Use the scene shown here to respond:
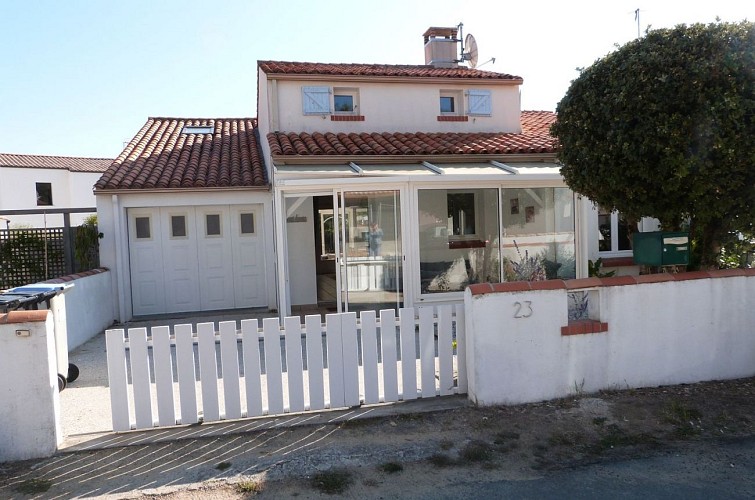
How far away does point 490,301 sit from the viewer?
5648mm

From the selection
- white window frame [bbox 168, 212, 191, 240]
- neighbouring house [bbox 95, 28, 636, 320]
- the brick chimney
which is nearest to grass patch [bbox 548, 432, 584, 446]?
neighbouring house [bbox 95, 28, 636, 320]

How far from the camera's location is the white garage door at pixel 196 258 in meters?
12.2

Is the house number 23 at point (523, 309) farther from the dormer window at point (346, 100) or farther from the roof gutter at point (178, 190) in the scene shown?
the dormer window at point (346, 100)

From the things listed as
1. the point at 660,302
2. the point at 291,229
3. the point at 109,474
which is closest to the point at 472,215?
the point at 291,229

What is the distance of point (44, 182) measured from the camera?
115 ft

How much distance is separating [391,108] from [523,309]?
27.1 ft

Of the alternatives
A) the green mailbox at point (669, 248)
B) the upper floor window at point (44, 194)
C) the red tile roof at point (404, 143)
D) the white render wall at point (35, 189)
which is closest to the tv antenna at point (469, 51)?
the red tile roof at point (404, 143)

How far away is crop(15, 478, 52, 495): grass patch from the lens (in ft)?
14.0

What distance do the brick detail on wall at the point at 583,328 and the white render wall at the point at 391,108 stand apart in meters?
8.00

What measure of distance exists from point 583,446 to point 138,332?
3967 millimetres

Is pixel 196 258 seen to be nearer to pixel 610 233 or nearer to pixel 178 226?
pixel 178 226

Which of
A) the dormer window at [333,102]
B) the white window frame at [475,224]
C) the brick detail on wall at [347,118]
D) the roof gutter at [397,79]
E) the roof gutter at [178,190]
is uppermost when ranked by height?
the roof gutter at [397,79]

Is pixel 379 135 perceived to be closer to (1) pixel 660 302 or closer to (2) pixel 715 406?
(1) pixel 660 302

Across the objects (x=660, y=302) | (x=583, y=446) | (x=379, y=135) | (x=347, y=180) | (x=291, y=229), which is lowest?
(x=583, y=446)
